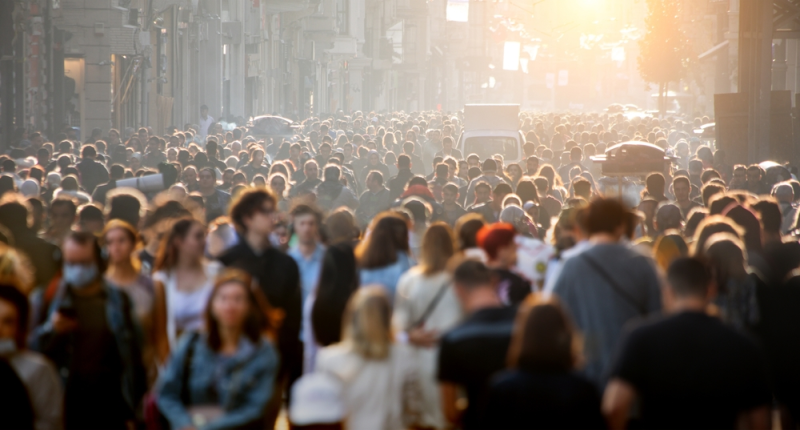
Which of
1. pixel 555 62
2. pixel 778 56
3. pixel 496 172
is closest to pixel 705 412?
pixel 496 172

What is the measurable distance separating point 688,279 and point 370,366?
4.61 ft

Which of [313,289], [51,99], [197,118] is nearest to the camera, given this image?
[313,289]

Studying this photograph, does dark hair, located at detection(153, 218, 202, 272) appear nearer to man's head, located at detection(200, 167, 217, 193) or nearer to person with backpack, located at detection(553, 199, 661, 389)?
person with backpack, located at detection(553, 199, 661, 389)

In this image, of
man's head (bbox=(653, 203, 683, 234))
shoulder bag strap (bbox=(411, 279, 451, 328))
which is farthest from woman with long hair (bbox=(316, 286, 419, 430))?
man's head (bbox=(653, 203, 683, 234))

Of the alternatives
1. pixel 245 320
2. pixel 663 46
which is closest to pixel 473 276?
pixel 245 320

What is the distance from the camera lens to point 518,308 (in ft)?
17.0

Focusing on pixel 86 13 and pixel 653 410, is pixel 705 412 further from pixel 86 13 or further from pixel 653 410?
pixel 86 13

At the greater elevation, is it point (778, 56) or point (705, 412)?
point (778, 56)

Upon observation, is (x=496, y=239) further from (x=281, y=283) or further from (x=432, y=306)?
(x=281, y=283)

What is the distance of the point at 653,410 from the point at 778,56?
3670cm

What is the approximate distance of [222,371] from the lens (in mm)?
5070

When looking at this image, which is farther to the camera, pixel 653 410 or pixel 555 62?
pixel 555 62

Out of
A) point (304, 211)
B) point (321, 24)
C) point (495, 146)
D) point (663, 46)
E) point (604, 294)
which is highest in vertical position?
point (321, 24)

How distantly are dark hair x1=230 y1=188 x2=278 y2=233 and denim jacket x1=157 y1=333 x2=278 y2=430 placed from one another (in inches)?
70.6
